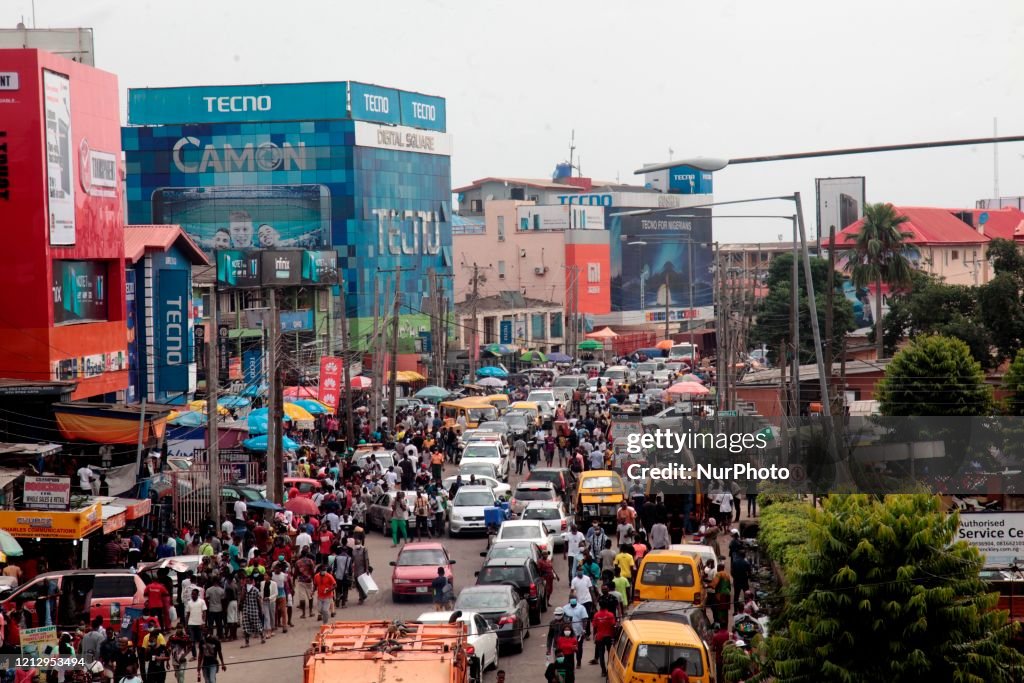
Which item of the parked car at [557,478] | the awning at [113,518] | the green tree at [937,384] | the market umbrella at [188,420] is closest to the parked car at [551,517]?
the parked car at [557,478]

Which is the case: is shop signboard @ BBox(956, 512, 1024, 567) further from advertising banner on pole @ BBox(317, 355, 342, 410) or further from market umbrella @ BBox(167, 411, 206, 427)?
advertising banner on pole @ BBox(317, 355, 342, 410)

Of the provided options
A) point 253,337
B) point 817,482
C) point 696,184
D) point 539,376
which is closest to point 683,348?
point 539,376

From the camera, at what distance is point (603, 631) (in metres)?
20.0

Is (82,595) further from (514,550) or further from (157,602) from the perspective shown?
(514,550)

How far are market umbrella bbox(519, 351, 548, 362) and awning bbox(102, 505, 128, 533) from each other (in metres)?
62.4

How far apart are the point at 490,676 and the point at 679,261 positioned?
113m

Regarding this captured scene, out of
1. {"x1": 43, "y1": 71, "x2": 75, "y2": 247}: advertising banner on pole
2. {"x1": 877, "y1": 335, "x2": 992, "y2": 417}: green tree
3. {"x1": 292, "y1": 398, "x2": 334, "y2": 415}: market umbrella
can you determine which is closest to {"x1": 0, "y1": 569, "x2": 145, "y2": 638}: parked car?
{"x1": 43, "y1": 71, "x2": 75, "y2": 247}: advertising banner on pole

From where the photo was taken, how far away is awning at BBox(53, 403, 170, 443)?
102 ft

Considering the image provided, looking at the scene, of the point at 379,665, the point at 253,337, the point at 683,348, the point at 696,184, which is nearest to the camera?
the point at 379,665

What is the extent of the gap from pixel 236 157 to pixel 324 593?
70.4 metres

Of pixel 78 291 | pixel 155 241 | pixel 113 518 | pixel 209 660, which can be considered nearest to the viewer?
pixel 209 660

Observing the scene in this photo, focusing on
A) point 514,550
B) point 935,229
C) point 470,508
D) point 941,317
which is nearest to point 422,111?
point 935,229

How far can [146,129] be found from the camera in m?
90.5

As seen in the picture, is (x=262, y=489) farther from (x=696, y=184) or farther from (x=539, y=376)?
(x=696, y=184)
